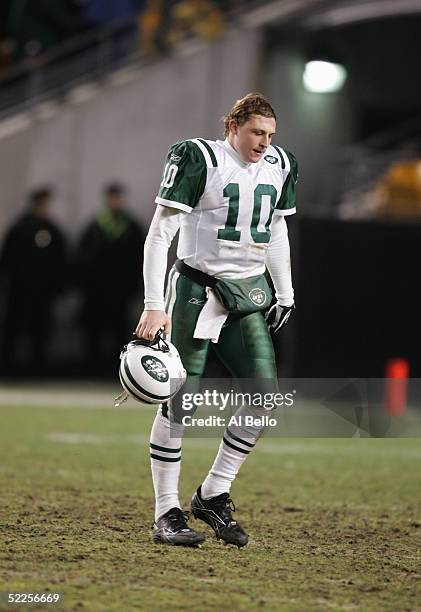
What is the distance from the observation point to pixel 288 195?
15.6 feet

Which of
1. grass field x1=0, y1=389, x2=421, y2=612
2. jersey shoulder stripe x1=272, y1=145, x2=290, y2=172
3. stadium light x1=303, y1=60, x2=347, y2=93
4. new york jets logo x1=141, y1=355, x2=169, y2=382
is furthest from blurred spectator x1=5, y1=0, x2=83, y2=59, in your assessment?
new york jets logo x1=141, y1=355, x2=169, y2=382

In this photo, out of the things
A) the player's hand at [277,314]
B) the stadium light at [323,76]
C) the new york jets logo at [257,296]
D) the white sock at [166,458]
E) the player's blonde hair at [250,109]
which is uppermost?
the stadium light at [323,76]

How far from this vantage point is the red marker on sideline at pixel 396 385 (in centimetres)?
855

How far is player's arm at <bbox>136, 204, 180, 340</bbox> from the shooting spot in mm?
4418

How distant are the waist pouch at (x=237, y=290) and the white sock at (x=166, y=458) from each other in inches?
21.5

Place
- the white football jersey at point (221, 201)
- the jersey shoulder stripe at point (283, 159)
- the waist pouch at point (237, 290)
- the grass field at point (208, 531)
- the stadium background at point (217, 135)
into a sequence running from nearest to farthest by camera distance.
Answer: the grass field at point (208, 531)
the white football jersey at point (221, 201)
the waist pouch at point (237, 290)
the jersey shoulder stripe at point (283, 159)
the stadium background at point (217, 135)

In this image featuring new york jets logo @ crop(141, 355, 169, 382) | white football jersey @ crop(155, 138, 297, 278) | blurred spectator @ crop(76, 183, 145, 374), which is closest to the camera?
new york jets logo @ crop(141, 355, 169, 382)

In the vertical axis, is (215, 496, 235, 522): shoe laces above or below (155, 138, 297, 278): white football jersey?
below

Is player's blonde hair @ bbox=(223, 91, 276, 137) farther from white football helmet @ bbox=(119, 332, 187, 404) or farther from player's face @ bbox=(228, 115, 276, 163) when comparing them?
white football helmet @ bbox=(119, 332, 187, 404)

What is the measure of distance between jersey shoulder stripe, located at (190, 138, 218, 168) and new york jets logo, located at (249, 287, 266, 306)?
56 centimetres

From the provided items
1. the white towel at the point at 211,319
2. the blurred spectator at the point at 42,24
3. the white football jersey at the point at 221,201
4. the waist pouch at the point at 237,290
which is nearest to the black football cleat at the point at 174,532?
the white towel at the point at 211,319

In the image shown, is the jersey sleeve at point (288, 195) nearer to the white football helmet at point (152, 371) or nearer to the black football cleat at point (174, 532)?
the white football helmet at point (152, 371)

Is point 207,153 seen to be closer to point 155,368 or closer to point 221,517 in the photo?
point 155,368

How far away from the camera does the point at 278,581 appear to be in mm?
3971
